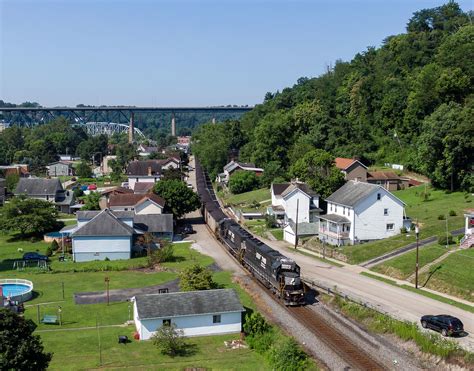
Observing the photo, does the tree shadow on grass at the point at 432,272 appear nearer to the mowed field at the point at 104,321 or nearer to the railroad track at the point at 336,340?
the railroad track at the point at 336,340

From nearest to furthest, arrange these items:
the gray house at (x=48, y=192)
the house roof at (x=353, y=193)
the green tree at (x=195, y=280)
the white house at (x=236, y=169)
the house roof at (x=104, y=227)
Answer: the green tree at (x=195, y=280)
the house roof at (x=353, y=193)
the house roof at (x=104, y=227)
the gray house at (x=48, y=192)
the white house at (x=236, y=169)

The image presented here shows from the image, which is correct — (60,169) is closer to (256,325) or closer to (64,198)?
(64,198)

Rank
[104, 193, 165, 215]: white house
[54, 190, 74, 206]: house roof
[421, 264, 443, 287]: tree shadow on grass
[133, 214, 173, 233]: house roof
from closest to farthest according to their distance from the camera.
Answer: [421, 264, 443, 287]: tree shadow on grass → [133, 214, 173, 233]: house roof → [104, 193, 165, 215]: white house → [54, 190, 74, 206]: house roof

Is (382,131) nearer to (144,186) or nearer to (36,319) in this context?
(144,186)

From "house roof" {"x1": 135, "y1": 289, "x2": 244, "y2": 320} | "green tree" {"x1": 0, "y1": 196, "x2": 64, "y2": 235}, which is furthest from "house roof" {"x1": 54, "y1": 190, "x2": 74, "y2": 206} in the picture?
"house roof" {"x1": 135, "y1": 289, "x2": 244, "y2": 320}

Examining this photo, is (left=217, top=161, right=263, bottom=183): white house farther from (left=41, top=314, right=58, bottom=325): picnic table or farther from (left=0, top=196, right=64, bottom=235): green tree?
(left=41, top=314, right=58, bottom=325): picnic table

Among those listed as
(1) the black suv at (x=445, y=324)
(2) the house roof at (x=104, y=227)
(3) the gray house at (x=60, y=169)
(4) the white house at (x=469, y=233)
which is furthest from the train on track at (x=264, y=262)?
(3) the gray house at (x=60, y=169)

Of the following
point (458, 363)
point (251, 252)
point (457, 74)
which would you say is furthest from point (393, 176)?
point (458, 363)

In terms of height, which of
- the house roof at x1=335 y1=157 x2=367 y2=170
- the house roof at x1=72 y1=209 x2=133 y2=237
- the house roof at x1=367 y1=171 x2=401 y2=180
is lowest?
the house roof at x1=72 y1=209 x2=133 y2=237
